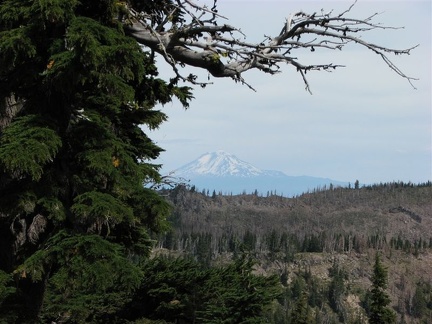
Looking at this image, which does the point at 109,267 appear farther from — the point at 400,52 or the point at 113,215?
the point at 400,52

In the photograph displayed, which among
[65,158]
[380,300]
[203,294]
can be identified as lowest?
[380,300]

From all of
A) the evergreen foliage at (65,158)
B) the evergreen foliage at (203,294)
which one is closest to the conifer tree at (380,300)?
the evergreen foliage at (203,294)

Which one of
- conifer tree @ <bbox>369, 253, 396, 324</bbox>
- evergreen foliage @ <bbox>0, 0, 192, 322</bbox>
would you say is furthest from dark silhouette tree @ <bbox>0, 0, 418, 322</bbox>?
conifer tree @ <bbox>369, 253, 396, 324</bbox>

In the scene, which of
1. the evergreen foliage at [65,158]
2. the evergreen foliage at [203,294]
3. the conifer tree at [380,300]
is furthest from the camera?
the conifer tree at [380,300]

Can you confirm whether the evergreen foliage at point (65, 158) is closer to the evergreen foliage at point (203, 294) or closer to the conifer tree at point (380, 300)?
the evergreen foliage at point (203, 294)

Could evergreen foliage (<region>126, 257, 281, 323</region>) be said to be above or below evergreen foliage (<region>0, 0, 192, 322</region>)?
below

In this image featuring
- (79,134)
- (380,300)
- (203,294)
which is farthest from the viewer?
(380,300)

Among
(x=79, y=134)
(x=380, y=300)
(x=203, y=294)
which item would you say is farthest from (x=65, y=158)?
(x=380, y=300)

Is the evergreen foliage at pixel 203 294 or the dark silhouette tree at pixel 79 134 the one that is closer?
the dark silhouette tree at pixel 79 134

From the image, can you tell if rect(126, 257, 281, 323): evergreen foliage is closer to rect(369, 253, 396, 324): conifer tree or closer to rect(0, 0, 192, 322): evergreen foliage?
rect(0, 0, 192, 322): evergreen foliage

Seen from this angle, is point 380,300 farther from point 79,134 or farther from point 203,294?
point 79,134

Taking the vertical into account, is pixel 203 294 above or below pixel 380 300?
above

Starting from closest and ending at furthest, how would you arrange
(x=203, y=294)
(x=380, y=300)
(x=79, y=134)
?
(x=79, y=134), (x=203, y=294), (x=380, y=300)

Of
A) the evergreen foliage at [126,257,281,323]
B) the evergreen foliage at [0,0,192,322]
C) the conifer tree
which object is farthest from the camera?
the conifer tree
